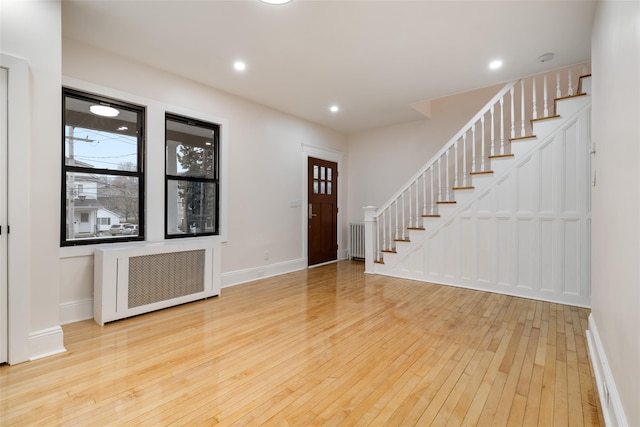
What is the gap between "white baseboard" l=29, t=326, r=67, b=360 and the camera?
7.11 feet

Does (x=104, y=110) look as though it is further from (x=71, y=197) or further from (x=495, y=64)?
(x=495, y=64)

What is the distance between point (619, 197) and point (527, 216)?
A: 2.34 metres

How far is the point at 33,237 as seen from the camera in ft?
7.20

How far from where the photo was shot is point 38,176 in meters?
2.23

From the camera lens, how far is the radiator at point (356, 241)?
621 centimetres

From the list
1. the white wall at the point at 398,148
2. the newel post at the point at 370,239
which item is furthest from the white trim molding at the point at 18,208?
the white wall at the point at 398,148

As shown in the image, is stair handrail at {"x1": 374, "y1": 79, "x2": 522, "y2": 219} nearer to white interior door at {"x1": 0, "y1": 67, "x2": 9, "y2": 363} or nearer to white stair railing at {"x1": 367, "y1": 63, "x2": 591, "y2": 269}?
white stair railing at {"x1": 367, "y1": 63, "x2": 591, "y2": 269}

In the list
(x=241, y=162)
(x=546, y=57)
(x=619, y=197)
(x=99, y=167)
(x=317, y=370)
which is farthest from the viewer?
(x=241, y=162)

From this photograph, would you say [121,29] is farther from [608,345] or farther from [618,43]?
[608,345]

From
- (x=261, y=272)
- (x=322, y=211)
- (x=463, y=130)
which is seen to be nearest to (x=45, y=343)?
(x=261, y=272)

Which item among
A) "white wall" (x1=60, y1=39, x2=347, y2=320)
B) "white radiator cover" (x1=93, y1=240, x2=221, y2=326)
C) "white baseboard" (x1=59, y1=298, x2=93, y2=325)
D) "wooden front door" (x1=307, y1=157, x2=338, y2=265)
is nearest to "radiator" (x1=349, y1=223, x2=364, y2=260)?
"wooden front door" (x1=307, y1=157, x2=338, y2=265)

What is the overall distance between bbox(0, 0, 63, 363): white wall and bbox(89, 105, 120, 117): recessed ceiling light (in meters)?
0.84

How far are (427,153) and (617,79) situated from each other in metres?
3.90

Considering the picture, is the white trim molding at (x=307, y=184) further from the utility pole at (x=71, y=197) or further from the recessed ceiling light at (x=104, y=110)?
the utility pole at (x=71, y=197)
